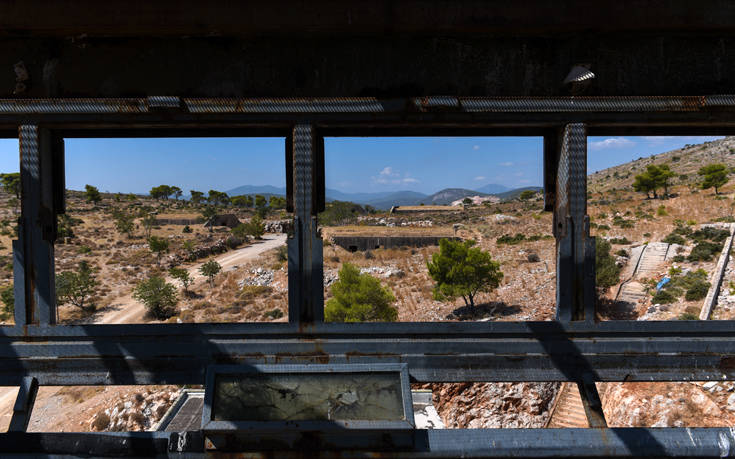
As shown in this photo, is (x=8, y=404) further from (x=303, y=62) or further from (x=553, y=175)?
(x=553, y=175)

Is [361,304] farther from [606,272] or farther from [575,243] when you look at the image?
[575,243]

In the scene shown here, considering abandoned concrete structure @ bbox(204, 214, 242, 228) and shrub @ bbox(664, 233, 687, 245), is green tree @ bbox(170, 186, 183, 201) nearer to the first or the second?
abandoned concrete structure @ bbox(204, 214, 242, 228)

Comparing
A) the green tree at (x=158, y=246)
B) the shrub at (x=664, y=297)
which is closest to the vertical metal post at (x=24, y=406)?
the shrub at (x=664, y=297)

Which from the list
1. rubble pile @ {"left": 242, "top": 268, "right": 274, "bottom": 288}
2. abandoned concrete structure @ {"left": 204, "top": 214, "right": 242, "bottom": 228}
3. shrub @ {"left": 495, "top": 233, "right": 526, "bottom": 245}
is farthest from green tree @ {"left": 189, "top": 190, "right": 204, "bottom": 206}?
shrub @ {"left": 495, "top": 233, "right": 526, "bottom": 245}

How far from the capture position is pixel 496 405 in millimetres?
11953

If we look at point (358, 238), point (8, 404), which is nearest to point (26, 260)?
point (8, 404)

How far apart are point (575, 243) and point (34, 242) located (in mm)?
3925

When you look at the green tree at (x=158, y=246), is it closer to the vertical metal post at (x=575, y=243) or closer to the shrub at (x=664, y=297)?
the shrub at (x=664, y=297)

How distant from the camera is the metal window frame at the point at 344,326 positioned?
262 cm

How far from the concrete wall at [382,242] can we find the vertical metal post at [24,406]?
30908 mm

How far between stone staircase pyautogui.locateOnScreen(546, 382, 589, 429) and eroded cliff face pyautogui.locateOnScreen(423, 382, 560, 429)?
24 cm

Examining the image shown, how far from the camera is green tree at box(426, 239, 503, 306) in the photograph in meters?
18.9

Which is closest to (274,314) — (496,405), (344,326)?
(496,405)

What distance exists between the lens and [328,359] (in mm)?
2645
